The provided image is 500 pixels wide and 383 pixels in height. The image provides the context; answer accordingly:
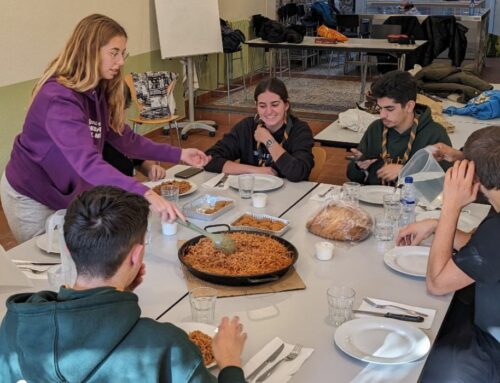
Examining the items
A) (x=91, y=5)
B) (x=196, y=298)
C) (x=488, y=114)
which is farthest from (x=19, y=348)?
(x=91, y=5)

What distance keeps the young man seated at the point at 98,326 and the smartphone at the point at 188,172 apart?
163 cm

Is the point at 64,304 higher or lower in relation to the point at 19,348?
higher

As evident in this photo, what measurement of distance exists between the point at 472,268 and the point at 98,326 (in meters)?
1.13

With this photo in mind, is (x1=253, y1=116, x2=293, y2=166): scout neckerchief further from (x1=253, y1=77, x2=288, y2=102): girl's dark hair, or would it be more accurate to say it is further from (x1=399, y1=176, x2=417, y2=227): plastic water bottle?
(x1=399, y1=176, x2=417, y2=227): plastic water bottle

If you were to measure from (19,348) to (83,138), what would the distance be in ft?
3.86

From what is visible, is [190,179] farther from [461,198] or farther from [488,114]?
[488,114]

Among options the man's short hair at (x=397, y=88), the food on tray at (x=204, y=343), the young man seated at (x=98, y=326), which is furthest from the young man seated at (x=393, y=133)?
the young man seated at (x=98, y=326)

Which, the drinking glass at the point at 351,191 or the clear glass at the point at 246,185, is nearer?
the drinking glass at the point at 351,191

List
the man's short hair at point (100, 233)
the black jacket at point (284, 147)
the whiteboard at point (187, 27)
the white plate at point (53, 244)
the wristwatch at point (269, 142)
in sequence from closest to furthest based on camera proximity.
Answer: the man's short hair at point (100, 233)
the white plate at point (53, 244)
the black jacket at point (284, 147)
the wristwatch at point (269, 142)
the whiteboard at point (187, 27)

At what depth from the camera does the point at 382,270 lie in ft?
6.62

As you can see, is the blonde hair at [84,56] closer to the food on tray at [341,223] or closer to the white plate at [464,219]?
the food on tray at [341,223]

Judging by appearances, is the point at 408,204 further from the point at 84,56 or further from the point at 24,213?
the point at 24,213

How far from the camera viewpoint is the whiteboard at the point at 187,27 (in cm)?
636

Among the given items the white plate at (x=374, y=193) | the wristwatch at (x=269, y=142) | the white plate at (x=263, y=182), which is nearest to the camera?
the white plate at (x=374, y=193)
